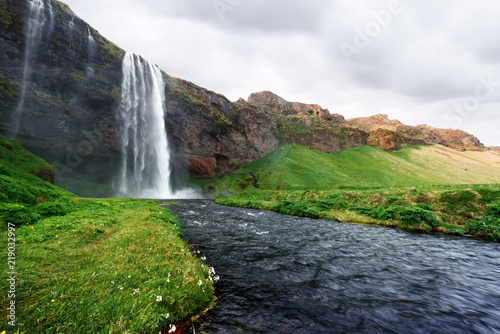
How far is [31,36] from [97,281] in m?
74.8

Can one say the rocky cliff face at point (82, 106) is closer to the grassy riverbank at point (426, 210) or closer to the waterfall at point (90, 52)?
the waterfall at point (90, 52)

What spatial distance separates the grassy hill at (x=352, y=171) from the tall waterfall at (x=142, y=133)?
2235 centimetres

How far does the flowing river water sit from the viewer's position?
5.68 m

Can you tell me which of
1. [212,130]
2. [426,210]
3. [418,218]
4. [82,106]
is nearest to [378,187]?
[426,210]

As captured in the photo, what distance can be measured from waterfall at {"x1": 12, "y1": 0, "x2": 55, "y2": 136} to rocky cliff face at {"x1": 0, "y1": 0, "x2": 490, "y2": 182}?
0.35m

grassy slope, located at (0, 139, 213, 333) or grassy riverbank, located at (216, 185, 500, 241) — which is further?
grassy riverbank, located at (216, 185, 500, 241)

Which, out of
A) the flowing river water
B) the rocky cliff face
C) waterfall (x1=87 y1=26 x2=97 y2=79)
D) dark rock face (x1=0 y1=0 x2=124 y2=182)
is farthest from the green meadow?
waterfall (x1=87 y1=26 x2=97 y2=79)

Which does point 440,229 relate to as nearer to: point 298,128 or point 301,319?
point 301,319

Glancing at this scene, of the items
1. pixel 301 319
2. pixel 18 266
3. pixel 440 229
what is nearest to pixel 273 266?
pixel 301 319

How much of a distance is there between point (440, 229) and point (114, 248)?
23735 mm

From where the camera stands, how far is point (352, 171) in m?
92.8

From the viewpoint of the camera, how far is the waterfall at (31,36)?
4809cm

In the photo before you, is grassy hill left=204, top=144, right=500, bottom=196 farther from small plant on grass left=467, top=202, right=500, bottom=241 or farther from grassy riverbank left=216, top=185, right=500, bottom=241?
small plant on grass left=467, top=202, right=500, bottom=241

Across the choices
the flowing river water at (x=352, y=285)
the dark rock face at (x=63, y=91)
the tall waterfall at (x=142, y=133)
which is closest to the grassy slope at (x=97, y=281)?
the flowing river water at (x=352, y=285)
